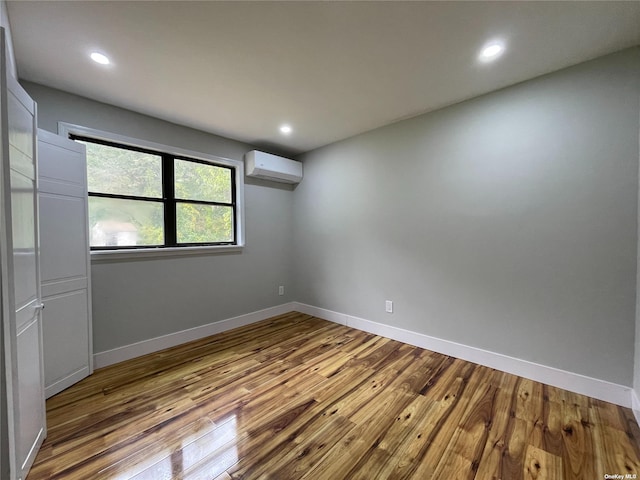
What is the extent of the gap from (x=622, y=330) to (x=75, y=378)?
4220 millimetres

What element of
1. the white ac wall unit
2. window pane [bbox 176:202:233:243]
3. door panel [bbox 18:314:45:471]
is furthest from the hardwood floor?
the white ac wall unit

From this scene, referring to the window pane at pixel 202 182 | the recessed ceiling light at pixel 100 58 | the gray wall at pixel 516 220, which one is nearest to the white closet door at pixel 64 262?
the recessed ceiling light at pixel 100 58

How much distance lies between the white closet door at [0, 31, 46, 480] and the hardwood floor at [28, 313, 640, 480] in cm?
27

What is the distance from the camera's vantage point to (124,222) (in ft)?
8.56

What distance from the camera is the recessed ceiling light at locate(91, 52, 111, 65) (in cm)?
176

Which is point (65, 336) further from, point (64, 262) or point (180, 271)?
point (180, 271)

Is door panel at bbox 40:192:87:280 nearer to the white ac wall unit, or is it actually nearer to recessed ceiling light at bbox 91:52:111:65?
recessed ceiling light at bbox 91:52:111:65

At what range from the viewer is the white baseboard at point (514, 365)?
1846 millimetres

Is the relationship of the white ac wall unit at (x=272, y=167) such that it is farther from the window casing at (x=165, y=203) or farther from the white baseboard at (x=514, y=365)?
the white baseboard at (x=514, y=365)

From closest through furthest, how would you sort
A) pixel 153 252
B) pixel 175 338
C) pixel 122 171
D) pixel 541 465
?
pixel 541 465, pixel 122 171, pixel 153 252, pixel 175 338

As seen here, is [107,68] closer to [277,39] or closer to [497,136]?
[277,39]

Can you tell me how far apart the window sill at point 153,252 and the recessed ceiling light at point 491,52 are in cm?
308

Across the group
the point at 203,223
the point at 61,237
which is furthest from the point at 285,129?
the point at 61,237

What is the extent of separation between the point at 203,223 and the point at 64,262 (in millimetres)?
1386
